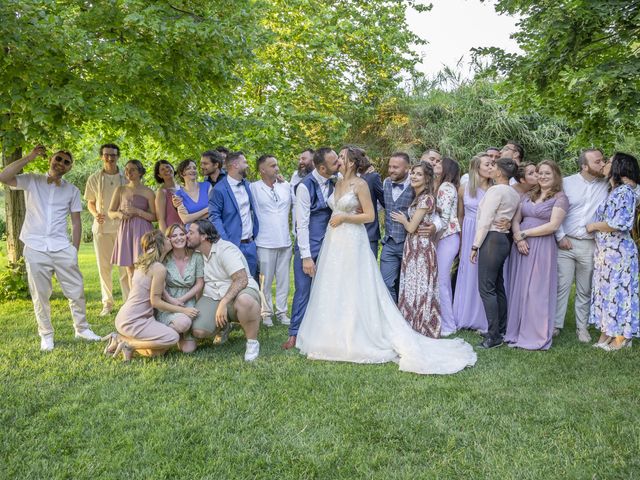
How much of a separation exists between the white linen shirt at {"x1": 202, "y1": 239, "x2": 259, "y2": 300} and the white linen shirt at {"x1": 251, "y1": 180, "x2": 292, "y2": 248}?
1.04m

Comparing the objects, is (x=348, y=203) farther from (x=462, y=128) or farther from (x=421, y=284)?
(x=462, y=128)

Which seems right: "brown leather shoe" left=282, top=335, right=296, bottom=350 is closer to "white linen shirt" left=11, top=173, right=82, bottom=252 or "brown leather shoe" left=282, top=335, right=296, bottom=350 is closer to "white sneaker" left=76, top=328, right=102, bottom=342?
"white sneaker" left=76, top=328, right=102, bottom=342

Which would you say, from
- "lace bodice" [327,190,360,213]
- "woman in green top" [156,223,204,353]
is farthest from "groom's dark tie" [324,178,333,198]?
"woman in green top" [156,223,204,353]

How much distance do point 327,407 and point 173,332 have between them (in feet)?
6.70

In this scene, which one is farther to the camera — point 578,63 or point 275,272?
point 275,272

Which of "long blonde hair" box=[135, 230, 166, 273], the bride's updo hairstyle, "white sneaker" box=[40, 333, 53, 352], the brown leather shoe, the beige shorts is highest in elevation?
the bride's updo hairstyle

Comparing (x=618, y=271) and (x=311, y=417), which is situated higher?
(x=618, y=271)

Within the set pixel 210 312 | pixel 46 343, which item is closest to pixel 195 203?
pixel 210 312

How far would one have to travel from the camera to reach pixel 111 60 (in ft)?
21.0

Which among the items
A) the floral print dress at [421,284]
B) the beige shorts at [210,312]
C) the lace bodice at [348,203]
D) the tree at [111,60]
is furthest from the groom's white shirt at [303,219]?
the tree at [111,60]

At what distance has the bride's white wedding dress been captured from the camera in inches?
214

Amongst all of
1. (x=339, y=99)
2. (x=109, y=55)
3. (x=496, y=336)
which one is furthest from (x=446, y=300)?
(x=339, y=99)

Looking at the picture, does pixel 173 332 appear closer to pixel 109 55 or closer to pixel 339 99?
pixel 109 55

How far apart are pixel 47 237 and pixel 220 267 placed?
2.14 meters
